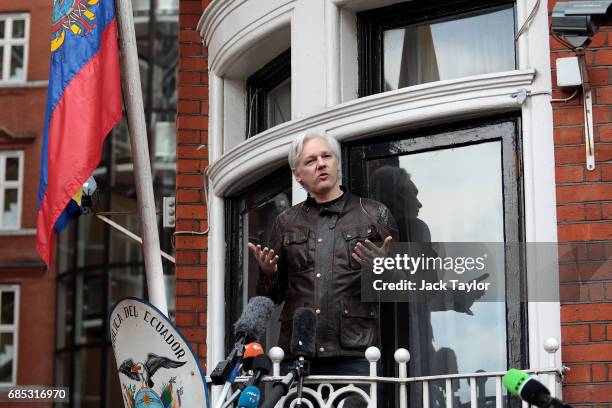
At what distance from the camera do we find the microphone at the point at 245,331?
646 centimetres

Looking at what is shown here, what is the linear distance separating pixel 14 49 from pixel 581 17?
28.8m

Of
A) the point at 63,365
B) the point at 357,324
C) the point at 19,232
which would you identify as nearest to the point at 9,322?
the point at 63,365

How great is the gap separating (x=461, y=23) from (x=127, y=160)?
2765cm

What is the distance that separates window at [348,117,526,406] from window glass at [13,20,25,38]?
87.8 feet

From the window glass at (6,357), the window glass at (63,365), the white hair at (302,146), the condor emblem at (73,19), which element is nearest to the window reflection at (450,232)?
the white hair at (302,146)

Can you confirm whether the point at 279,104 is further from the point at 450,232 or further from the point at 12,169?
the point at 12,169

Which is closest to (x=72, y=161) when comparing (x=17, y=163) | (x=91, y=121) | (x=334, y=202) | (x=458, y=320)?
(x=91, y=121)

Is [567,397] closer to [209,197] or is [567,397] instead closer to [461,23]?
[461,23]

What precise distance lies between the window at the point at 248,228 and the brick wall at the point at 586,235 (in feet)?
6.86

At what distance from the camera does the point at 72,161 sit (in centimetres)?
837

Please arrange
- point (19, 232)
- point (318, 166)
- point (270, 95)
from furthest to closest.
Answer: point (19, 232) → point (270, 95) → point (318, 166)

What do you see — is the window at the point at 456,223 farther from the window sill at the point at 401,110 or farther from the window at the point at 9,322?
the window at the point at 9,322

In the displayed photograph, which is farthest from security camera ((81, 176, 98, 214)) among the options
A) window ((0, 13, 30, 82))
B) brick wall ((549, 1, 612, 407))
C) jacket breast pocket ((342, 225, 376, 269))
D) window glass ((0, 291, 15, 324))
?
window ((0, 13, 30, 82))

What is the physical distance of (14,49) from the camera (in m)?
34.7
